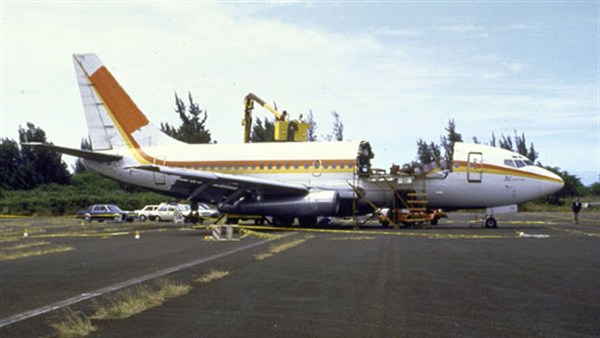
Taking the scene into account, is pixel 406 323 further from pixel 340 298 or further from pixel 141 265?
pixel 141 265

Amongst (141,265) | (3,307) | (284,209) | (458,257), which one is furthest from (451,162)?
(3,307)

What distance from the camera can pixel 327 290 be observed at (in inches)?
460

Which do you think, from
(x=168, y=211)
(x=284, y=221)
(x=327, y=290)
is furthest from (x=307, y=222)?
(x=327, y=290)

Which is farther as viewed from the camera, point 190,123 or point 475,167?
point 190,123

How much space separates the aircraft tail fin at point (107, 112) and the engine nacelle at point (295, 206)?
6811mm

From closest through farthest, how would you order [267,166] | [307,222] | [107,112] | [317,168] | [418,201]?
[418,201] → [317,168] → [267,166] → [307,222] → [107,112]

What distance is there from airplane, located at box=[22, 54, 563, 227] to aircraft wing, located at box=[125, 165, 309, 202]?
4cm

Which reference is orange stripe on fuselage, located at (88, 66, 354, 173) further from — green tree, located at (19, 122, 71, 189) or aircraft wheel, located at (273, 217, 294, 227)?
green tree, located at (19, 122, 71, 189)

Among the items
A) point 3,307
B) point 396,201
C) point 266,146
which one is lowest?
point 3,307

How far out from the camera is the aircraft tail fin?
121 ft

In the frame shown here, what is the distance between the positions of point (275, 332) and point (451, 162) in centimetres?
2610

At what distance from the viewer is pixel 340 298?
10.7 meters

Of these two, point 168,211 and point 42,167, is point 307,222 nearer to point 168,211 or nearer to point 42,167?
point 168,211

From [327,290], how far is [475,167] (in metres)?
22.4
